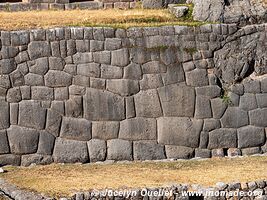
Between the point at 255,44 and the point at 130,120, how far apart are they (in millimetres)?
3277

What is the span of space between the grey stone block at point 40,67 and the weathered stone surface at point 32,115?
0.62 meters

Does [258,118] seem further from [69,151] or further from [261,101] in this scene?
[69,151]

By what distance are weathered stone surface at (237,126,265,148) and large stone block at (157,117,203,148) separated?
0.89 m

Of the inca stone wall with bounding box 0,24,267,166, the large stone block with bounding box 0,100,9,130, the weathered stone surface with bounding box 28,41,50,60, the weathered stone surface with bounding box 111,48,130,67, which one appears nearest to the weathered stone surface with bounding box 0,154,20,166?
the inca stone wall with bounding box 0,24,267,166

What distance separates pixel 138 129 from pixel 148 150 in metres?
0.47

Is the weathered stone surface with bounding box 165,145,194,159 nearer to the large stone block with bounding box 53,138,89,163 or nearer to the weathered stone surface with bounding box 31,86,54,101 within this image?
the large stone block with bounding box 53,138,89,163

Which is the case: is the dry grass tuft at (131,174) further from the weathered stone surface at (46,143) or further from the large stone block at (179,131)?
the large stone block at (179,131)

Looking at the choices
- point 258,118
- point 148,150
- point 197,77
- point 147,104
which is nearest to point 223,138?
point 258,118

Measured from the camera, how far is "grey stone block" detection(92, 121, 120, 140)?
52.3 feet

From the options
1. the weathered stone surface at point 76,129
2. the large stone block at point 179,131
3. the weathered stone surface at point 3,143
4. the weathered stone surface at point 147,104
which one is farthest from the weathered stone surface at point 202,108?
the weathered stone surface at point 3,143

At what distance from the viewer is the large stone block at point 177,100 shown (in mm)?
16312

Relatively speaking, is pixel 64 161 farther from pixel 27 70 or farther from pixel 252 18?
pixel 252 18

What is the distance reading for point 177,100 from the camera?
53.8ft

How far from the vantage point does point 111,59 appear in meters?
16.3
